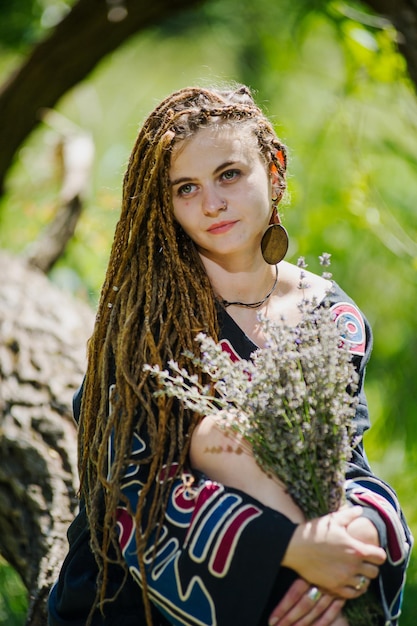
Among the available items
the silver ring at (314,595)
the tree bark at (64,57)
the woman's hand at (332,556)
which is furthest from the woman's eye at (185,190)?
the tree bark at (64,57)

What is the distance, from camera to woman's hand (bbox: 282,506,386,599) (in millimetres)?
1761

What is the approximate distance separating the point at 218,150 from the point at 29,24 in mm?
3804

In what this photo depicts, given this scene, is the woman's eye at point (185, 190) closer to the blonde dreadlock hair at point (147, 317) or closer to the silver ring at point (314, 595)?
the blonde dreadlock hair at point (147, 317)

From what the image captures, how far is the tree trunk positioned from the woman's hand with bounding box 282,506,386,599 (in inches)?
39.5

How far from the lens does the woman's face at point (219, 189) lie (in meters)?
2.04

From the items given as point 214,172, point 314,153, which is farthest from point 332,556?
point 314,153

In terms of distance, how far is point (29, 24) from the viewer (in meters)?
5.44

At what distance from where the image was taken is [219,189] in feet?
6.74

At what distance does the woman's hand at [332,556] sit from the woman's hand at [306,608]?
0.06 feet

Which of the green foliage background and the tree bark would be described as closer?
the green foliage background

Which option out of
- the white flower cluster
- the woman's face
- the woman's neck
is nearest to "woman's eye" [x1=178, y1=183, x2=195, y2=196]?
the woman's face

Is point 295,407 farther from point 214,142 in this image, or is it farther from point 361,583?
point 214,142

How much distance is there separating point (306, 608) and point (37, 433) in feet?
4.67

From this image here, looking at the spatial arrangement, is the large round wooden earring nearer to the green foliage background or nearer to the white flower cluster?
the white flower cluster
